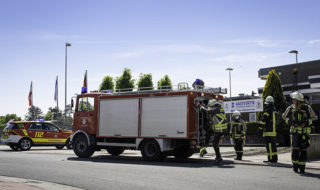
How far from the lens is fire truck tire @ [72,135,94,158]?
1466 cm

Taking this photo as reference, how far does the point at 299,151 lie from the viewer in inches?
360

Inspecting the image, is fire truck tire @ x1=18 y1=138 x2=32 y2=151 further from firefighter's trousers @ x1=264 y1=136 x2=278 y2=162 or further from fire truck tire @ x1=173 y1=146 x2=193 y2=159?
firefighter's trousers @ x1=264 y1=136 x2=278 y2=162

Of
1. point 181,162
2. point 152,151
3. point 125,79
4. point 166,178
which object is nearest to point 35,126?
point 152,151

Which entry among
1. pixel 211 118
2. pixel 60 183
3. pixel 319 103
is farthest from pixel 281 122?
pixel 319 103

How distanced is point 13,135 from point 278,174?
16.5 metres

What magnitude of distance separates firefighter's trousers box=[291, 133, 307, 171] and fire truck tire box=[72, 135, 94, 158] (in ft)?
27.0

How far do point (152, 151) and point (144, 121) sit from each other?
114cm

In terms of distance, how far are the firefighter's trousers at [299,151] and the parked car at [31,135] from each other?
1552 cm

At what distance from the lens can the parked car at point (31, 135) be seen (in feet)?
69.2

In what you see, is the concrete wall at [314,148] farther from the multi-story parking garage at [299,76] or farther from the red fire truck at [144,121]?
the multi-story parking garage at [299,76]

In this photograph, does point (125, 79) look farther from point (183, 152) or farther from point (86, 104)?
point (183, 152)

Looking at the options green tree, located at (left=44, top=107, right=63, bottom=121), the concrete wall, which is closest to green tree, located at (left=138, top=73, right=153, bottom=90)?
green tree, located at (left=44, top=107, right=63, bottom=121)

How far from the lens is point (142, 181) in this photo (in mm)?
8078

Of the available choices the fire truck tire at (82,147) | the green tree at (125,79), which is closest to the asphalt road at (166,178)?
the fire truck tire at (82,147)
